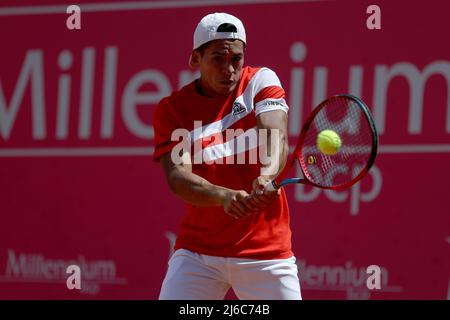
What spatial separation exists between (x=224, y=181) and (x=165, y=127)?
0.43 meters

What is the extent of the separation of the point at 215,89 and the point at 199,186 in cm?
54

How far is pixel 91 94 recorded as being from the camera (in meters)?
7.11

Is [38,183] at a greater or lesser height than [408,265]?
greater

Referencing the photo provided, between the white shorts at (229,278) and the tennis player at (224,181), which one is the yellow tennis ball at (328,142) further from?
the white shorts at (229,278)

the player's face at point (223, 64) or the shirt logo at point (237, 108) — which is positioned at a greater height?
the player's face at point (223, 64)

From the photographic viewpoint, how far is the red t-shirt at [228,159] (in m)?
4.28

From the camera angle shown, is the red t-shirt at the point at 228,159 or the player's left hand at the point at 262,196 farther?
the red t-shirt at the point at 228,159

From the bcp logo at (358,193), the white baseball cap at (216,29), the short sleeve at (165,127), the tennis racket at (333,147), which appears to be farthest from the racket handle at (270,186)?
the bcp logo at (358,193)

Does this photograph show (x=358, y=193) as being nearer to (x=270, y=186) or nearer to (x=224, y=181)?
(x=224, y=181)

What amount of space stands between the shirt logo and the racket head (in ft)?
0.99

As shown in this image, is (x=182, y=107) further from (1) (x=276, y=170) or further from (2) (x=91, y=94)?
(2) (x=91, y=94)

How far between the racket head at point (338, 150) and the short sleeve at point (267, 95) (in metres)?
0.16
